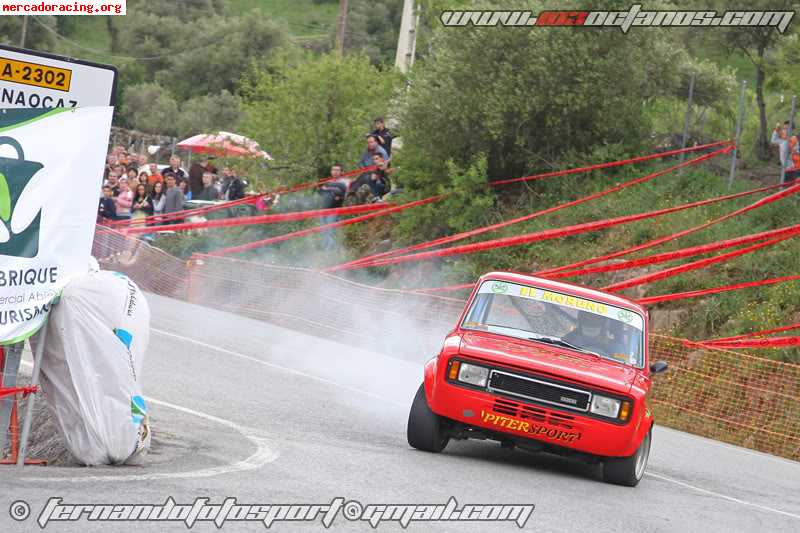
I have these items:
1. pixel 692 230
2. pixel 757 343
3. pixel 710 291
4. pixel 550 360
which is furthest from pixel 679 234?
pixel 550 360

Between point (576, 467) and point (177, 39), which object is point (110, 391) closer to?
point (576, 467)

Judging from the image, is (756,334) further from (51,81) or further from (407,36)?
(407,36)

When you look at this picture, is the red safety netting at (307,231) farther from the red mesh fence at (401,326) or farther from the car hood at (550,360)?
the car hood at (550,360)

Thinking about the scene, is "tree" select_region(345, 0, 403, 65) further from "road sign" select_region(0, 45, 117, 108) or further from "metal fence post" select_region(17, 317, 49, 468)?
"metal fence post" select_region(17, 317, 49, 468)

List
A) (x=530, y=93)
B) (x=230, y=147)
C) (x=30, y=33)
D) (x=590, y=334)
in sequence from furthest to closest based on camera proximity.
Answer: (x=30, y=33) < (x=230, y=147) < (x=530, y=93) < (x=590, y=334)

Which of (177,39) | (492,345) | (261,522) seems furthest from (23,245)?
(177,39)

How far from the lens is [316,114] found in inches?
1159

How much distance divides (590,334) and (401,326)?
9770mm

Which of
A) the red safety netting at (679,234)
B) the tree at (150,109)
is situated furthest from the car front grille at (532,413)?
the tree at (150,109)

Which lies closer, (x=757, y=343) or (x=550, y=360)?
(x=550, y=360)

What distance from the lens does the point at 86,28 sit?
340 ft

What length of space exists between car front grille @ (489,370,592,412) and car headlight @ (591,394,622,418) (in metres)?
0.05

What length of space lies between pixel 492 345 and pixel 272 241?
16191 millimetres

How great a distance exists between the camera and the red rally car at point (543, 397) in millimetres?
9438
